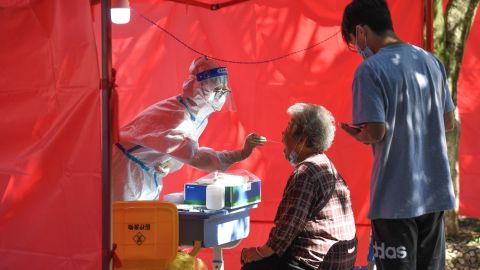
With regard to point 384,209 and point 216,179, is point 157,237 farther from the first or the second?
point 384,209

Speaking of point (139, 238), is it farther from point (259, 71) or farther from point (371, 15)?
point (259, 71)

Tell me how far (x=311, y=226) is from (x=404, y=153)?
0.87 meters

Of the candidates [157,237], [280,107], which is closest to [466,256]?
[280,107]

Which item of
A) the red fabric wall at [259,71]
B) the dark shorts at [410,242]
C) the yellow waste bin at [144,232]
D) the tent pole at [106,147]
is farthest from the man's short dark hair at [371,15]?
the red fabric wall at [259,71]

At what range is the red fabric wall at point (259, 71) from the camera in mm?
4789

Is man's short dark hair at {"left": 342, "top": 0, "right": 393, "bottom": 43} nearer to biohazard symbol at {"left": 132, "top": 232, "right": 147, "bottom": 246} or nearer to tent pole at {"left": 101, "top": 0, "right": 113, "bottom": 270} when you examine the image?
tent pole at {"left": 101, "top": 0, "right": 113, "bottom": 270}

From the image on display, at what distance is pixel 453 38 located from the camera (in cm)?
582

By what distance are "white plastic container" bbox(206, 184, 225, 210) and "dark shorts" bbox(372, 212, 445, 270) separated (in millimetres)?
1306

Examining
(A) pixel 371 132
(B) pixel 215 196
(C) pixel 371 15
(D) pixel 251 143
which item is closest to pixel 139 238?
(B) pixel 215 196

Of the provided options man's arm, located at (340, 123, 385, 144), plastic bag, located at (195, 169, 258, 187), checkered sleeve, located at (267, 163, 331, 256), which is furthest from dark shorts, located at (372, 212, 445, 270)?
plastic bag, located at (195, 169, 258, 187)

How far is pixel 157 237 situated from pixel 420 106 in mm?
1427

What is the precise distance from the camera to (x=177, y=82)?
4938mm

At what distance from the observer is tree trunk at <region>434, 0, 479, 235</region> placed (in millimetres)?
5742

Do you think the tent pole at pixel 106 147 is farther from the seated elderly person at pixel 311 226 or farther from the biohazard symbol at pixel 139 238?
the seated elderly person at pixel 311 226
